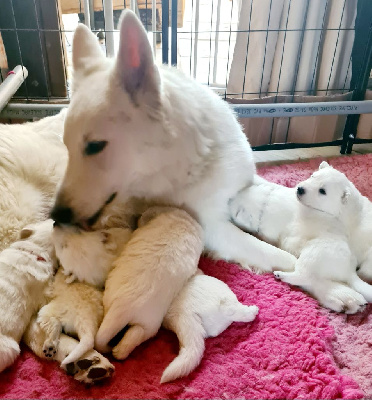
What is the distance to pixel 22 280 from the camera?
1298 mm

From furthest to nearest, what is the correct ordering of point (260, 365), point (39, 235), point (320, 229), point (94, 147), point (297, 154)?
point (297, 154)
point (320, 229)
point (39, 235)
point (94, 147)
point (260, 365)

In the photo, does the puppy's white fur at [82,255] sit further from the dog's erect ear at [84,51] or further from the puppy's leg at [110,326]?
the dog's erect ear at [84,51]

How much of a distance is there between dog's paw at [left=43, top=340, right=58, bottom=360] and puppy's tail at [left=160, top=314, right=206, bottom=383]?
34cm

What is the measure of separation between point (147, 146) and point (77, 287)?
0.53 metres

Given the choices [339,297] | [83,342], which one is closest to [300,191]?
[339,297]

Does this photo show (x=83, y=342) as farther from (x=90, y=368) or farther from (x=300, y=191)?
(x=300, y=191)

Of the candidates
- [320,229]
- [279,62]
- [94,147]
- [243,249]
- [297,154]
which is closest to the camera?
[94,147]

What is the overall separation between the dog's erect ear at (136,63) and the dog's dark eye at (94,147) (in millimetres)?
174

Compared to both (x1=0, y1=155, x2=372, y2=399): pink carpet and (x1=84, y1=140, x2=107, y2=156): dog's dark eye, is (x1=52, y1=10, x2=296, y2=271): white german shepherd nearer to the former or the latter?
(x1=84, y1=140, x2=107, y2=156): dog's dark eye

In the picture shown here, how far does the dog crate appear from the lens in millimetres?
2756

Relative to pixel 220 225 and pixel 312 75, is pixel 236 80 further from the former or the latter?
pixel 220 225

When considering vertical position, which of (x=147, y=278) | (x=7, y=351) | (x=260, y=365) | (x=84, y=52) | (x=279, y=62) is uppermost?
(x=84, y=52)

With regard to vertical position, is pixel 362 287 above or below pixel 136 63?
below

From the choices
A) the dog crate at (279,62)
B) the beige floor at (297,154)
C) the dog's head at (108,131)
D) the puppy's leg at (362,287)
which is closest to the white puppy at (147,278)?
the dog's head at (108,131)
